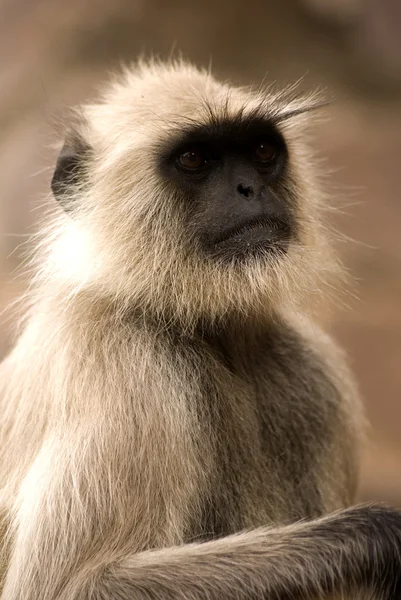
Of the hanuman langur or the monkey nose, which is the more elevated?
the monkey nose

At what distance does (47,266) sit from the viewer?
12.2 feet

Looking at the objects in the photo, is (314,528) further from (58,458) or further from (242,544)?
(58,458)

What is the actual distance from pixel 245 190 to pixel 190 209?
8.7 inches

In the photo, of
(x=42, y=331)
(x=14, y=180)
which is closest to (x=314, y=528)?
(x=42, y=331)

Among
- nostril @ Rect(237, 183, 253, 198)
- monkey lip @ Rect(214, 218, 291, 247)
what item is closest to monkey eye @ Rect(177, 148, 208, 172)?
nostril @ Rect(237, 183, 253, 198)

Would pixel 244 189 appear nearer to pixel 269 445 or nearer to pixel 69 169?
pixel 69 169

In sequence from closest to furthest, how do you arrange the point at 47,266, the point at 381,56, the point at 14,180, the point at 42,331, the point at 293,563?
the point at 293,563
the point at 42,331
the point at 47,266
the point at 14,180
the point at 381,56

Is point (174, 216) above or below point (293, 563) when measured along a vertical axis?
above

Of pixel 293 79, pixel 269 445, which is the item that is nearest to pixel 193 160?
pixel 269 445

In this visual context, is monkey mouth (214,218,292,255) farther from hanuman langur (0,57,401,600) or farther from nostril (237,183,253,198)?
nostril (237,183,253,198)

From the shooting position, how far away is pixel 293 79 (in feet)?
30.5

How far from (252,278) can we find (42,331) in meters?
0.82

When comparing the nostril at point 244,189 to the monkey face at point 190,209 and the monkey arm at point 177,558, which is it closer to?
the monkey face at point 190,209

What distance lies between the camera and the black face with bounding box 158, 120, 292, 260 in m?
3.38
